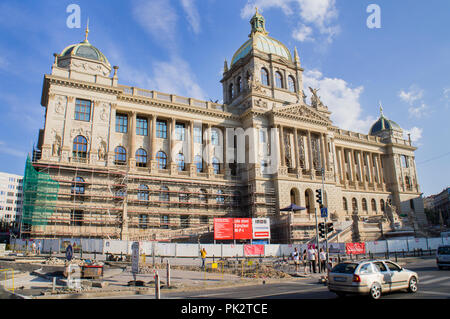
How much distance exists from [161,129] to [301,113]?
23.1m

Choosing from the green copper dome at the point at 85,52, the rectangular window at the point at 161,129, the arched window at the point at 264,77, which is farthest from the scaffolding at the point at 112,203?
the arched window at the point at 264,77

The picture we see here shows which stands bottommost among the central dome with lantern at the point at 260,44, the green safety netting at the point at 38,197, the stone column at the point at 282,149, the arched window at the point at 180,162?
the green safety netting at the point at 38,197

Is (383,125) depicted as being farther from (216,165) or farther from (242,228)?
(242,228)

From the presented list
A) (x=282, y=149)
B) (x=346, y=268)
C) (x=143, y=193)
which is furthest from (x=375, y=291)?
(x=282, y=149)

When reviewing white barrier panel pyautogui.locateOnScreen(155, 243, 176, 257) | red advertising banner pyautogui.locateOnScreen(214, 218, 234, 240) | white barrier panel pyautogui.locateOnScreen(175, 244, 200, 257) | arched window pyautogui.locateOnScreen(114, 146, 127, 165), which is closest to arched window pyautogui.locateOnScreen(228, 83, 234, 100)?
arched window pyautogui.locateOnScreen(114, 146, 127, 165)

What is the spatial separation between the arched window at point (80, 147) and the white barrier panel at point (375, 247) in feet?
112

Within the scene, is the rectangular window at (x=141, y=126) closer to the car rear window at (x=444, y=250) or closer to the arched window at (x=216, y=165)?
the arched window at (x=216, y=165)

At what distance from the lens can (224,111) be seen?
54.7 metres

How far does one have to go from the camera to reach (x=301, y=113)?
5744 cm

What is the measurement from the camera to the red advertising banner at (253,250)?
31.9 metres

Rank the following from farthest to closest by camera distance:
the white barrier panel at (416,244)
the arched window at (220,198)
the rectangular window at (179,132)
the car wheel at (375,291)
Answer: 1. the rectangular window at (179,132)
2. the arched window at (220,198)
3. the white barrier panel at (416,244)
4. the car wheel at (375,291)

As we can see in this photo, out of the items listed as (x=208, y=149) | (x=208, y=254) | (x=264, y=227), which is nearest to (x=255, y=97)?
(x=208, y=149)

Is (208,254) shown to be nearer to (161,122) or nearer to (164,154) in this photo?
(164,154)

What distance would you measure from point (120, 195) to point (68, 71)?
55.9 feet
